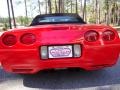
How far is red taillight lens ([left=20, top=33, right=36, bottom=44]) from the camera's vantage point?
4539mm

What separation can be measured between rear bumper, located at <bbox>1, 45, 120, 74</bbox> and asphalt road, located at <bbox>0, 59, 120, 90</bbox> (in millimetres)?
238

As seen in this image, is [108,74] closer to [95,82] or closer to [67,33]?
[95,82]

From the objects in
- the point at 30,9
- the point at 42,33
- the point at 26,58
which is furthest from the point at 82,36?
the point at 30,9

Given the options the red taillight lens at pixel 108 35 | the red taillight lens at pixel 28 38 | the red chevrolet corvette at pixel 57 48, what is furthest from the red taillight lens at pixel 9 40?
the red taillight lens at pixel 108 35

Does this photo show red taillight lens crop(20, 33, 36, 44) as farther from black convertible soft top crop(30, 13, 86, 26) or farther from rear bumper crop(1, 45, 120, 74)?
black convertible soft top crop(30, 13, 86, 26)

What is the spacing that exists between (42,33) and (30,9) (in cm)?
7667

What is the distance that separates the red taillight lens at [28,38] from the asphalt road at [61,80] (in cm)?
Answer: 63

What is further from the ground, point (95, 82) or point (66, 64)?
point (66, 64)

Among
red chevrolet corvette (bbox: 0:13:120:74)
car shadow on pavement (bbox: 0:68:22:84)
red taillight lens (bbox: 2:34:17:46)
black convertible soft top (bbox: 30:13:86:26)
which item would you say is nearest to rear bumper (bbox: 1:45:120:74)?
red chevrolet corvette (bbox: 0:13:120:74)

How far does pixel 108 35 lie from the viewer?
15.3 feet

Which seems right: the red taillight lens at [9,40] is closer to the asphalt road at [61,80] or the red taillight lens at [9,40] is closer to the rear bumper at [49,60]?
the rear bumper at [49,60]

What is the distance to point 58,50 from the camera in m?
4.47

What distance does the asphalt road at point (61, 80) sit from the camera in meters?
4.47

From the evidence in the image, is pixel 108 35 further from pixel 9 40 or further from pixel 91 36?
pixel 9 40
